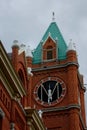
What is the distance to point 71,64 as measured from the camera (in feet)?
186

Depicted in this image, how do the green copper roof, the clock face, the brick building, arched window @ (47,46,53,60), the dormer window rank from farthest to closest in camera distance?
arched window @ (47,46,53,60) → the dormer window → the green copper roof → the clock face → the brick building

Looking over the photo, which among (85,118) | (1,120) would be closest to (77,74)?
(85,118)

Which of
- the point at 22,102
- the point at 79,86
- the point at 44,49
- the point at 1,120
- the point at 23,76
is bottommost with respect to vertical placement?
the point at 1,120

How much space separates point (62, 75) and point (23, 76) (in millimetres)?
20858

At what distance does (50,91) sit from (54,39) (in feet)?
28.2

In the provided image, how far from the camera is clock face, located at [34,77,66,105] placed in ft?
183

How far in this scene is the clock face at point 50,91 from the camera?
55781mm

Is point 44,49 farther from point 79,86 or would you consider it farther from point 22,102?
point 22,102

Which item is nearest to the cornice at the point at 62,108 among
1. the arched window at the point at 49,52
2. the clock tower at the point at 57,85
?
the clock tower at the point at 57,85

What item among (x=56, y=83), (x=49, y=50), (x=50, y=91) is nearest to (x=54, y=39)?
(x=49, y=50)

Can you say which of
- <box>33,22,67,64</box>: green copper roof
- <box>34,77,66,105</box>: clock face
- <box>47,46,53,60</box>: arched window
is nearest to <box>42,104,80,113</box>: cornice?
<box>34,77,66,105</box>: clock face

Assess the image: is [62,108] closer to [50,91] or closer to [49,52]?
[50,91]

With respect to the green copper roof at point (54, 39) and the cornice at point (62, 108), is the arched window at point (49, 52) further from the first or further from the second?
the cornice at point (62, 108)

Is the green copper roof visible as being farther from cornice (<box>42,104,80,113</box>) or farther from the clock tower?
cornice (<box>42,104,80,113</box>)
